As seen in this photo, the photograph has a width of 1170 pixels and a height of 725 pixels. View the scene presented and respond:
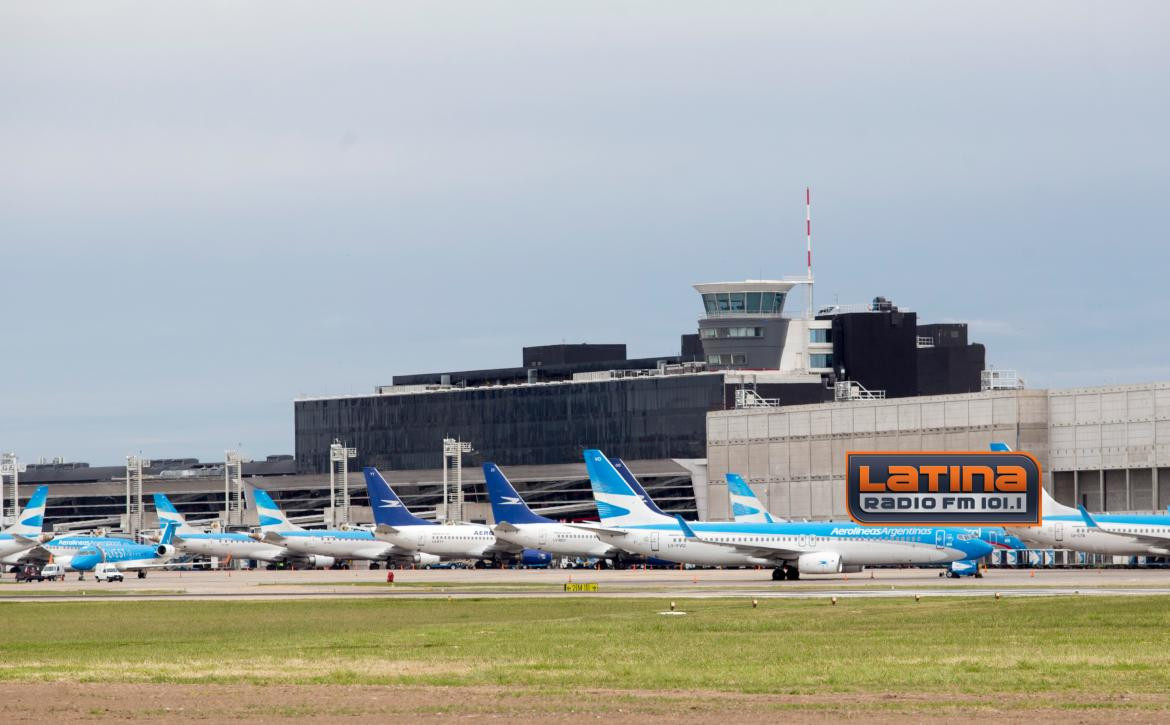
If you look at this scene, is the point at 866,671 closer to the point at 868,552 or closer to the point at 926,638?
the point at 926,638

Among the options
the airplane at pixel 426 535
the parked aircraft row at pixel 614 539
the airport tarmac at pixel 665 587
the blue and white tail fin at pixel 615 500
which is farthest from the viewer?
the airplane at pixel 426 535

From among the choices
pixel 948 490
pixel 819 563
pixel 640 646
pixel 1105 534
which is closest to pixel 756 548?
pixel 819 563

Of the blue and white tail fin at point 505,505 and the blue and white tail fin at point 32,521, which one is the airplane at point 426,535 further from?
the blue and white tail fin at point 32,521

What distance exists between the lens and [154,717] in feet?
115

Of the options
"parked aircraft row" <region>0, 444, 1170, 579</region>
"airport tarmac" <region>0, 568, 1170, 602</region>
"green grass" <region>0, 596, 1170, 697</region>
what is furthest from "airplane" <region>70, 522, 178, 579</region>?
"green grass" <region>0, 596, 1170, 697</region>

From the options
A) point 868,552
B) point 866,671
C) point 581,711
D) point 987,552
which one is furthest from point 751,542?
point 581,711

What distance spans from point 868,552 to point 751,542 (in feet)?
22.9

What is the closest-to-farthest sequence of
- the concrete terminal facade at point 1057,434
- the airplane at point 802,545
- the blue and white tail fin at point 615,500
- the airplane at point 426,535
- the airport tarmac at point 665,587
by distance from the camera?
the airport tarmac at point 665,587 → the airplane at point 802,545 → the blue and white tail fin at point 615,500 → the airplane at point 426,535 → the concrete terminal facade at point 1057,434

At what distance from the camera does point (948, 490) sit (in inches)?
3701

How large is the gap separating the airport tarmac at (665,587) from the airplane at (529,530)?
12.6 feet

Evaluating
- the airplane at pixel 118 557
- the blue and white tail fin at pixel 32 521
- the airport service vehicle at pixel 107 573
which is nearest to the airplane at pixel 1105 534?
the airport service vehicle at pixel 107 573

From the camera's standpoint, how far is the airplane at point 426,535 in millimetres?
150500

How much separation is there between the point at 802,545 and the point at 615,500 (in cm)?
1549

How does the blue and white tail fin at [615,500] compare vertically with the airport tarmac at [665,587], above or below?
above
